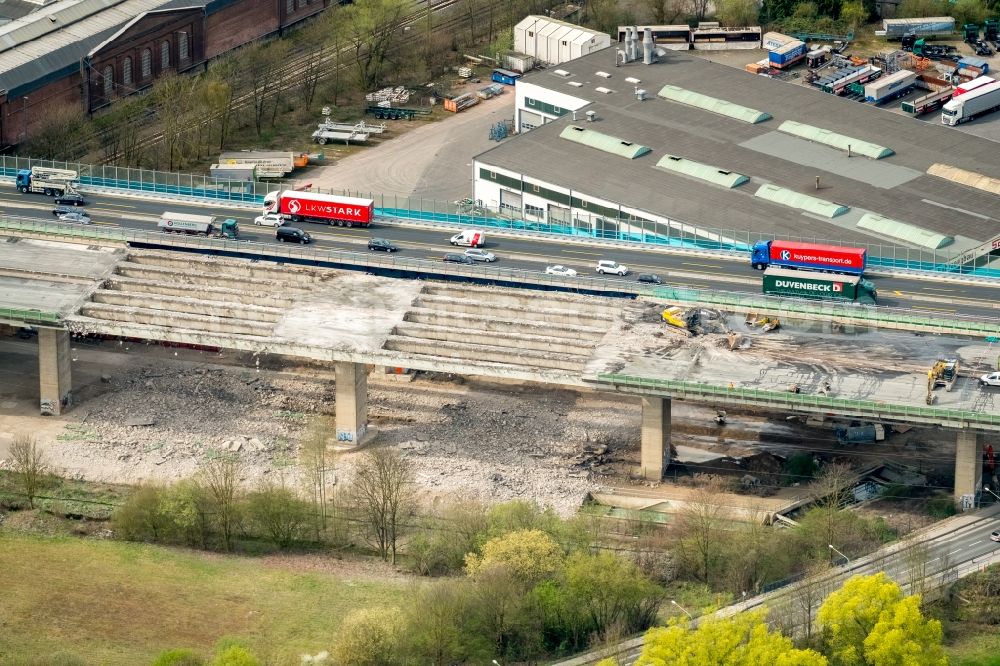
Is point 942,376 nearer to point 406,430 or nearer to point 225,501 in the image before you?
point 406,430

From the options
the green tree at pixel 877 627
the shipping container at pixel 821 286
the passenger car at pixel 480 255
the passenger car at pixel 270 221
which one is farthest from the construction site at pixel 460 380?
the green tree at pixel 877 627

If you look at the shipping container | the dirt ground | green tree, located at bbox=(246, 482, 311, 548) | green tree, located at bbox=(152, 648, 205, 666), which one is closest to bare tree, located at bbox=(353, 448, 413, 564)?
the dirt ground

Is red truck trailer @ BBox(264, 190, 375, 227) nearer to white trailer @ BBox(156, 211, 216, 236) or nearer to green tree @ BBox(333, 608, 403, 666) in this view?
white trailer @ BBox(156, 211, 216, 236)

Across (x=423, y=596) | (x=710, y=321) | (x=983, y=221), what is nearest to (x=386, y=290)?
(x=710, y=321)

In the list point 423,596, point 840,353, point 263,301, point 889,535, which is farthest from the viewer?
point 263,301

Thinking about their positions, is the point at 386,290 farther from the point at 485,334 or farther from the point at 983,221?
the point at 983,221
